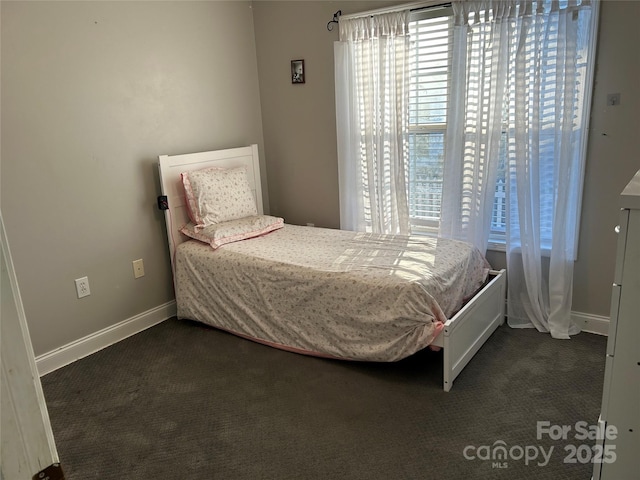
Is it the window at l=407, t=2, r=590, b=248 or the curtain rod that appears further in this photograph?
the curtain rod

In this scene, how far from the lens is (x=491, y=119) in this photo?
9.52ft

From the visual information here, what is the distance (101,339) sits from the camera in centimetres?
304

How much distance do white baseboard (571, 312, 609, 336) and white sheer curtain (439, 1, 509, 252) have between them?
0.67 meters

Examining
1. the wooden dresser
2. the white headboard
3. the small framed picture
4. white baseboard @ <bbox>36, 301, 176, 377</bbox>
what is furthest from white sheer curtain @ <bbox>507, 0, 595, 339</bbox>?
white baseboard @ <bbox>36, 301, 176, 377</bbox>

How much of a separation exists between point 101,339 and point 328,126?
2.13 m

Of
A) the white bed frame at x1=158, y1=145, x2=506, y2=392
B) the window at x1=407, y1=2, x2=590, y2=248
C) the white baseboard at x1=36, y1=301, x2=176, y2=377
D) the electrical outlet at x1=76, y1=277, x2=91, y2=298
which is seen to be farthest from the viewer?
the electrical outlet at x1=76, y1=277, x2=91, y2=298

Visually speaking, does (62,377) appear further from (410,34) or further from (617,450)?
(410,34)

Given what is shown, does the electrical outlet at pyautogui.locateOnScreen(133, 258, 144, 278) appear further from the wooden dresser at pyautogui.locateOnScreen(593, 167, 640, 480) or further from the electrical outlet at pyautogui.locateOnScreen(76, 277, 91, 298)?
the wooden dresser at pyautogui.locateOnScreen(593, 167, 640, 480)

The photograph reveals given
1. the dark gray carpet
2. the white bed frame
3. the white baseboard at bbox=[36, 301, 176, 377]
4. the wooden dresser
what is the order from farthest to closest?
1. the white baseboard at bbox=[36, 301, 176, 377]
2. the white bed frame
3. the dark gray carpet
4. the wooden dresser

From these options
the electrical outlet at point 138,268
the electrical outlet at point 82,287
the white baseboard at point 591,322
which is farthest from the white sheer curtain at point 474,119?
the electrical outlet at point 82,287

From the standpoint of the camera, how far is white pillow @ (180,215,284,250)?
3133mm

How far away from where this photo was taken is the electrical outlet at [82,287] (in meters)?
2.89

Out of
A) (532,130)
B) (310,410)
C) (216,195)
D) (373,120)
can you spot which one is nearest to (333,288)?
(310,410)

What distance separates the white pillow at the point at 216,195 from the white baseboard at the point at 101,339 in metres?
0.68
